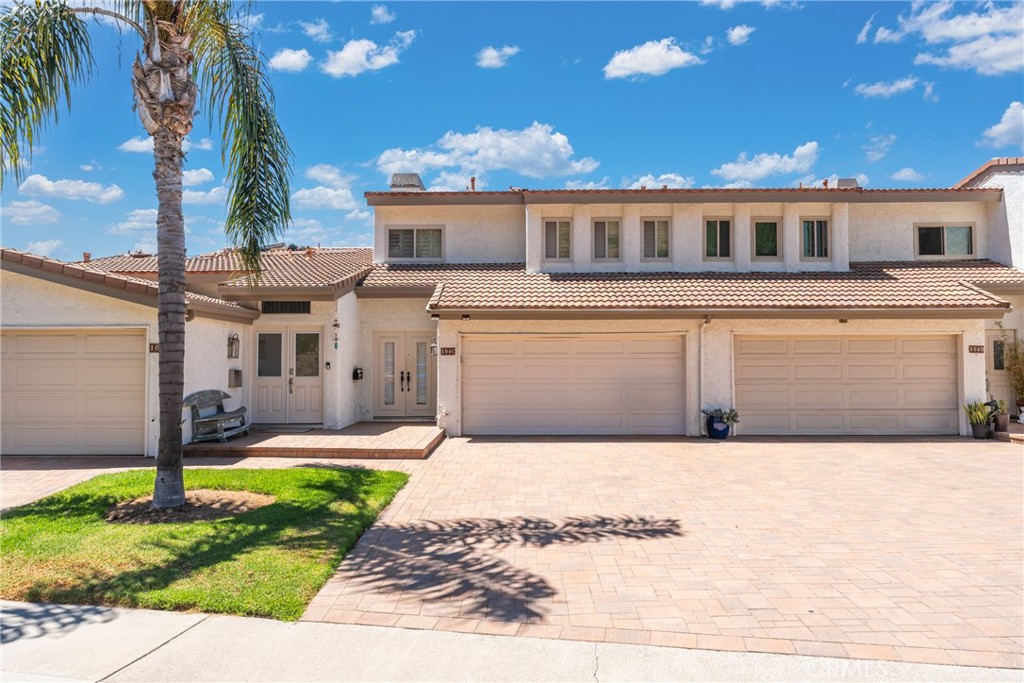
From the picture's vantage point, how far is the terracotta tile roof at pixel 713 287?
13.3m

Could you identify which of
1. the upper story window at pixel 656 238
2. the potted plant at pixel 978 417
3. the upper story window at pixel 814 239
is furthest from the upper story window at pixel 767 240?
the potted plant at pixel 978 417

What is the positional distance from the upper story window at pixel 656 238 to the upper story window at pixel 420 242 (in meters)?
5.74

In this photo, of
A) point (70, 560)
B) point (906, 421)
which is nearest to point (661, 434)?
point (906, 421)

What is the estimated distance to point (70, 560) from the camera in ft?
18.7

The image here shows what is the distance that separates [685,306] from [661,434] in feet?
10.0

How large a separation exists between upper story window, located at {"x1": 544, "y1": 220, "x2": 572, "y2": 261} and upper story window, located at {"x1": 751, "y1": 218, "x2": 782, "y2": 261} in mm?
4971

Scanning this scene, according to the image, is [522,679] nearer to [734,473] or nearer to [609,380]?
[734,473]

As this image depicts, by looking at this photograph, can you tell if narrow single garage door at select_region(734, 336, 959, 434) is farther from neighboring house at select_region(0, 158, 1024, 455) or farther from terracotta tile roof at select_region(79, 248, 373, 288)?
terracotta tile roof at select_region(79, 248, 373, 288)

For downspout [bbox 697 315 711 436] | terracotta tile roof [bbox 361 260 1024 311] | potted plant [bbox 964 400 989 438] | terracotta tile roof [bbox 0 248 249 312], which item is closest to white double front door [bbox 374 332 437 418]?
terracotta tile roof [bbox 361 260 1024 311]

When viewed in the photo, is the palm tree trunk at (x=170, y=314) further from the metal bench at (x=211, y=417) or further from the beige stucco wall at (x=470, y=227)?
the beige stucco wall at (x=470, y=227)

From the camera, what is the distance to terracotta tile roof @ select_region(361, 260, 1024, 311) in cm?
1334

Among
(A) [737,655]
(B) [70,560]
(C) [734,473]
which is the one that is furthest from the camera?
(C) [734,473]

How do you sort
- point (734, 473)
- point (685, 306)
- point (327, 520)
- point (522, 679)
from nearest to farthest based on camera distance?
1. point (522, 679)
2. point (327, 520)
3. point (734, 473)
4. point (685, 306)

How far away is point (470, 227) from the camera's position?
16906 mm
